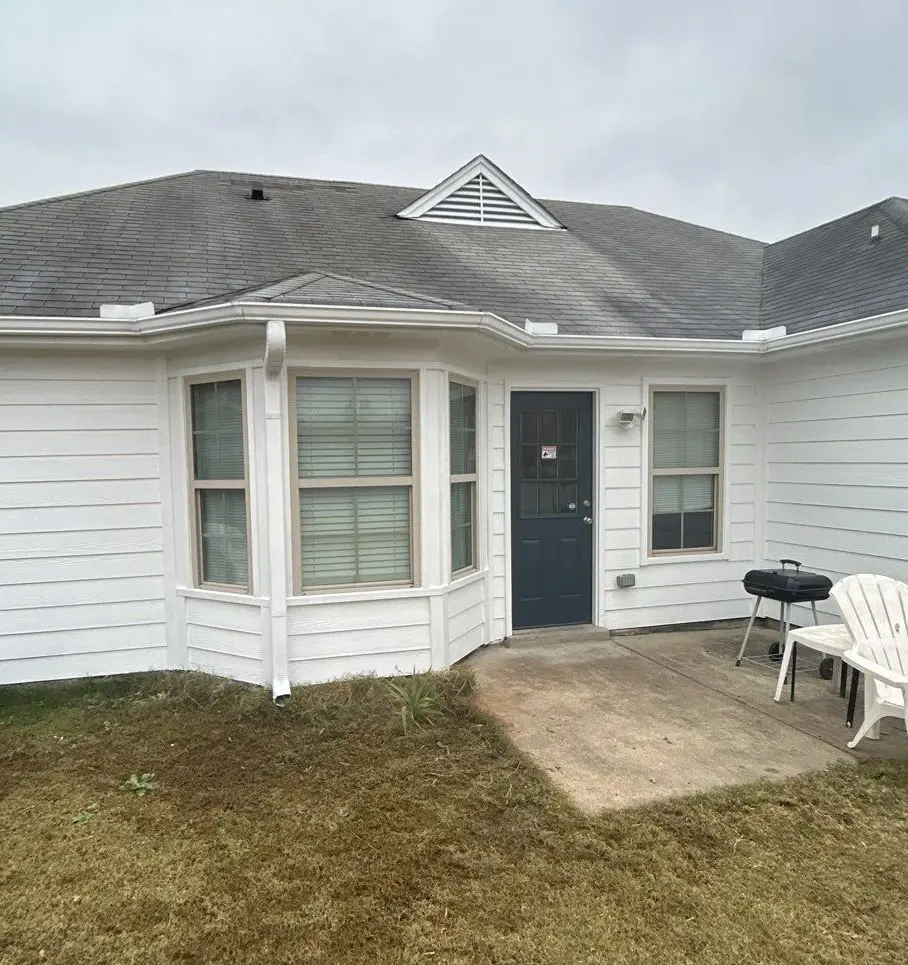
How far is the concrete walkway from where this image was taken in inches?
132

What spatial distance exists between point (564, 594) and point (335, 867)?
3.48m

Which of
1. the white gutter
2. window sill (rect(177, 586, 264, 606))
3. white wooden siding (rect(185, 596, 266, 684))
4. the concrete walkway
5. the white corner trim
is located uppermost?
the white gutter

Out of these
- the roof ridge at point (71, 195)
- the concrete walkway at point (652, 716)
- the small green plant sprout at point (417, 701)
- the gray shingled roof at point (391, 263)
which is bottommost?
the concrete walkway at point (652, 716)

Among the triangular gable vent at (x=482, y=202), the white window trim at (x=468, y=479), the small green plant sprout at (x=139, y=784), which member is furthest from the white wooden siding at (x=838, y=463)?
the small green plant sprout at (x=139, y=784)

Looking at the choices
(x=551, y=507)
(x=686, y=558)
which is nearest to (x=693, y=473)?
(x=686, y=558)

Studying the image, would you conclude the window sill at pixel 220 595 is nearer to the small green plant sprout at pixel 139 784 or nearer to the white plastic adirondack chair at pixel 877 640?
the small green plant sprout at pixel 139 784

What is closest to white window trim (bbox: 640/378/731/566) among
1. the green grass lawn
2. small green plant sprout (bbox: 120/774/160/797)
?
the green grass lawn

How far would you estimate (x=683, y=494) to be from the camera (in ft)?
19.6

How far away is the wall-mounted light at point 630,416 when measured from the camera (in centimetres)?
560

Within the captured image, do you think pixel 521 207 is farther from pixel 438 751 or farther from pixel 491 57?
pixel 491 57

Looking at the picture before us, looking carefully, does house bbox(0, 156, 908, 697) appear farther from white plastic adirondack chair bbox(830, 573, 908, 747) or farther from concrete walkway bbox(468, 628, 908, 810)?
white plastic adirondack chair bbox(830, 573, 908, 747)

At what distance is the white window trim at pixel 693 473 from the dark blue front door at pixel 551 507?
19.2 inches

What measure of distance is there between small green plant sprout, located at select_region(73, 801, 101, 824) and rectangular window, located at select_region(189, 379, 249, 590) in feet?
5.60

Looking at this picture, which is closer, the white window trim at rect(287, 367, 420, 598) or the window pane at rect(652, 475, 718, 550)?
the white window trim at rect(287, 367, 420, 598)
